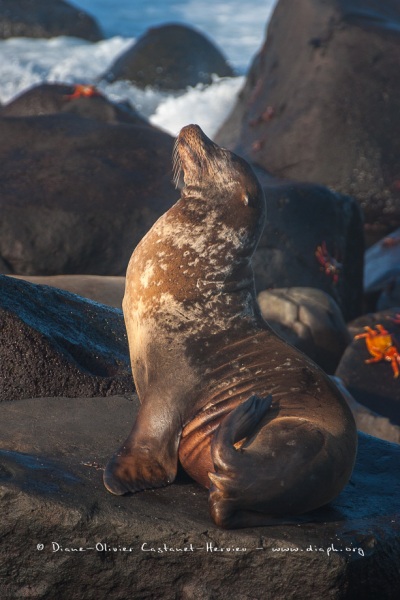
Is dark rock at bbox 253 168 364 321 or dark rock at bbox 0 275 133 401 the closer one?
dark rock at bbox 0 275 133 401

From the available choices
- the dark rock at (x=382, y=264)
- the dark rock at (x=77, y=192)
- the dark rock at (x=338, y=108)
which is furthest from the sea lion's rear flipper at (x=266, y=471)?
the dark rock at (x=338, y=108)

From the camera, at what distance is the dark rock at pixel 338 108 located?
46.4ft

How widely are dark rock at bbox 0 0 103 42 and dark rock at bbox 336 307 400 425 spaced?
27.2 m

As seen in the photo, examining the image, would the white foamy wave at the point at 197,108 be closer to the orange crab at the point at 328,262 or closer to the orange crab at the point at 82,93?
the orange crab at the point at 82,93

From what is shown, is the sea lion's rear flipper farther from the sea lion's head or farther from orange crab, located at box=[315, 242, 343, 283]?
orange crab, located at box=[315, 242, 343, 283]

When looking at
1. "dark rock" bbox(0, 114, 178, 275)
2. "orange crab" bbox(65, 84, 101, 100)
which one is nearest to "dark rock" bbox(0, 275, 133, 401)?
"dark rock" bbox(0, 114, 178, 275)

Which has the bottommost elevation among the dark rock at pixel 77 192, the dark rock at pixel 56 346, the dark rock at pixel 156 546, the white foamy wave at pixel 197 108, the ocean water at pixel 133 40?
the ocean water at pixel 133 40

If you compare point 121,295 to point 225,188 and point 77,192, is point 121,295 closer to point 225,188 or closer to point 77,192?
point 225,188

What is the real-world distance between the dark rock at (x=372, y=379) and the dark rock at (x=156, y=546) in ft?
13.9

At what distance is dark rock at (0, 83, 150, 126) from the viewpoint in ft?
43.7

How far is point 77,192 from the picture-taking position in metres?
9.69

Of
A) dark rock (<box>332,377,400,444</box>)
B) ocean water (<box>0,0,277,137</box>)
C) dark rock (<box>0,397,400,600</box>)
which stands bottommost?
ocean water (<box>0,0,277,137</box>)

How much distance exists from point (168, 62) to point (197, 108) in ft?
8.92

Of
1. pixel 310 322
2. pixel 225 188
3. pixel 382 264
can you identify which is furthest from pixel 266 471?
pixel 382 264
